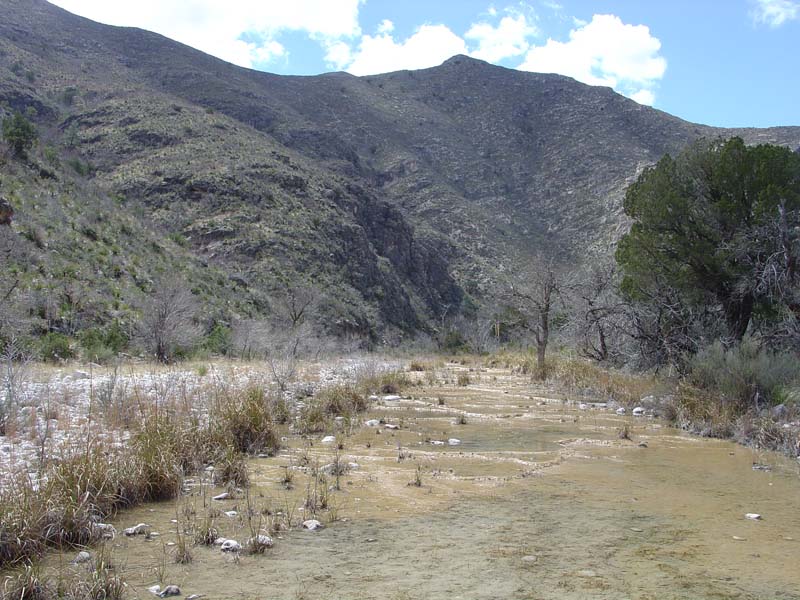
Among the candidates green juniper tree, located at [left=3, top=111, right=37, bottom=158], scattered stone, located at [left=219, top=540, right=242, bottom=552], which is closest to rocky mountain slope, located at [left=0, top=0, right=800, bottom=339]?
green juniper tree, located at [left=3, top=111, right=37, bottom=158]

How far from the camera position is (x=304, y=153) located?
67562 millimetres

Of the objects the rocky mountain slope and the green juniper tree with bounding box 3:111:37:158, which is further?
the rocky mountain slope

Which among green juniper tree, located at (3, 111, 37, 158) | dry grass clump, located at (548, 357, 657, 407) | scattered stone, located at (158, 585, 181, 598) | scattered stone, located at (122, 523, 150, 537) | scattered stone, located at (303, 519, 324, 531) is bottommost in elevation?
dry grass clump, located at (548, 357, 657, 407)

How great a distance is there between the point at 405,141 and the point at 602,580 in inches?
3264

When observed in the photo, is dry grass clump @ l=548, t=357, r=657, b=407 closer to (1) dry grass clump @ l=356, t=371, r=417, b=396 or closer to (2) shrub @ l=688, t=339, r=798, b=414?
(2) shrub @ l=688, t=339, r=798, b=414

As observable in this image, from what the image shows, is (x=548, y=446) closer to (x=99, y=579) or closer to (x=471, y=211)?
(x=99, y=579)

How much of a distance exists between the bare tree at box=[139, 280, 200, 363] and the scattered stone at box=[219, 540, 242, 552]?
15659 millimetres

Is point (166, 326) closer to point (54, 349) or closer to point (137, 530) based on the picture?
point (54, 349)

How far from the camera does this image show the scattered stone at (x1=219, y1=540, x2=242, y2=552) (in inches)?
189

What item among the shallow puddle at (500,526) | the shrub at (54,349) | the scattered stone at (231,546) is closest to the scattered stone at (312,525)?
the shallow puddle at (500,526)

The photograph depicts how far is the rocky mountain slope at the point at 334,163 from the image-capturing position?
4350 cm

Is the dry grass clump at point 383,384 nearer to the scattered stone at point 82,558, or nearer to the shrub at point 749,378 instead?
the shrub at point 749,378

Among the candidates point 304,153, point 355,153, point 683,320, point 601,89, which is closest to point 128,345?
point 683,320

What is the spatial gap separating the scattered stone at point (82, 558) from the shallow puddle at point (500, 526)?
0.12m
